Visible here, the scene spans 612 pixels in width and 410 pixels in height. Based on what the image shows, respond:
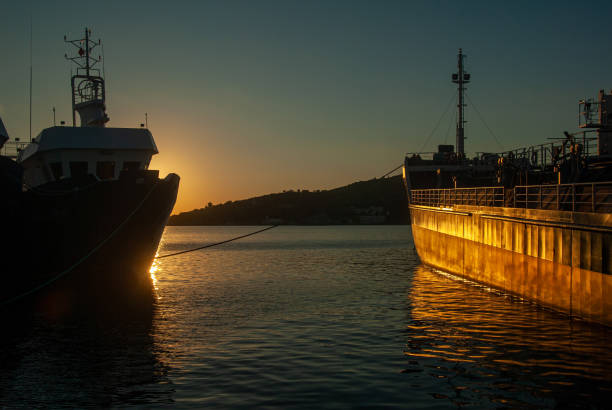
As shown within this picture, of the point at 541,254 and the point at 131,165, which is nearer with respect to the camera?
the point at 541,254

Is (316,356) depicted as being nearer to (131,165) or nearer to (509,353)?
(509,353)

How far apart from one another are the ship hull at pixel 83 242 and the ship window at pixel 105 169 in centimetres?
285

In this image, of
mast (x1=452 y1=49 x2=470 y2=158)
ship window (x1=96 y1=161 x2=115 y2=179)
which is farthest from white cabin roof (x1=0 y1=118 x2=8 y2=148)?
mast (x1=452 y1=49 x2=470 y2=158)

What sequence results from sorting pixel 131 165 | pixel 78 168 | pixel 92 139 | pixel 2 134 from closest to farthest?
pixel 2 134, pixel 78 168, pixel 92 139, pixel 131 165

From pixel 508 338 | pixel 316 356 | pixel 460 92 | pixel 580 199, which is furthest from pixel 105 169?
pixel 460 92

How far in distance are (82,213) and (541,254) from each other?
750 inches

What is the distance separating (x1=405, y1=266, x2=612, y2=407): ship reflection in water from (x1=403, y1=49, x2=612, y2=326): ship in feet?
3.10

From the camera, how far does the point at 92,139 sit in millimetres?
29797

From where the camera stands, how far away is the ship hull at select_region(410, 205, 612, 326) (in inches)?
641

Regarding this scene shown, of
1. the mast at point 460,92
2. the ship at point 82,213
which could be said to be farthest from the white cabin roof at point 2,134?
the mast at point 460,92

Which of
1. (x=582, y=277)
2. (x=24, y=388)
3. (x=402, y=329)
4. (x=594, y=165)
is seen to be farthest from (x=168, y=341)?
(x=594, y=165)

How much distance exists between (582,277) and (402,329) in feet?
18.1

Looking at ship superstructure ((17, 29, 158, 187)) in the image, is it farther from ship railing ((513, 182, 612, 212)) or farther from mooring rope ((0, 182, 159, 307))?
ship railing ((513, 182, 612, 212))

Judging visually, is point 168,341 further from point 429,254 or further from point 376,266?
point 376,266
